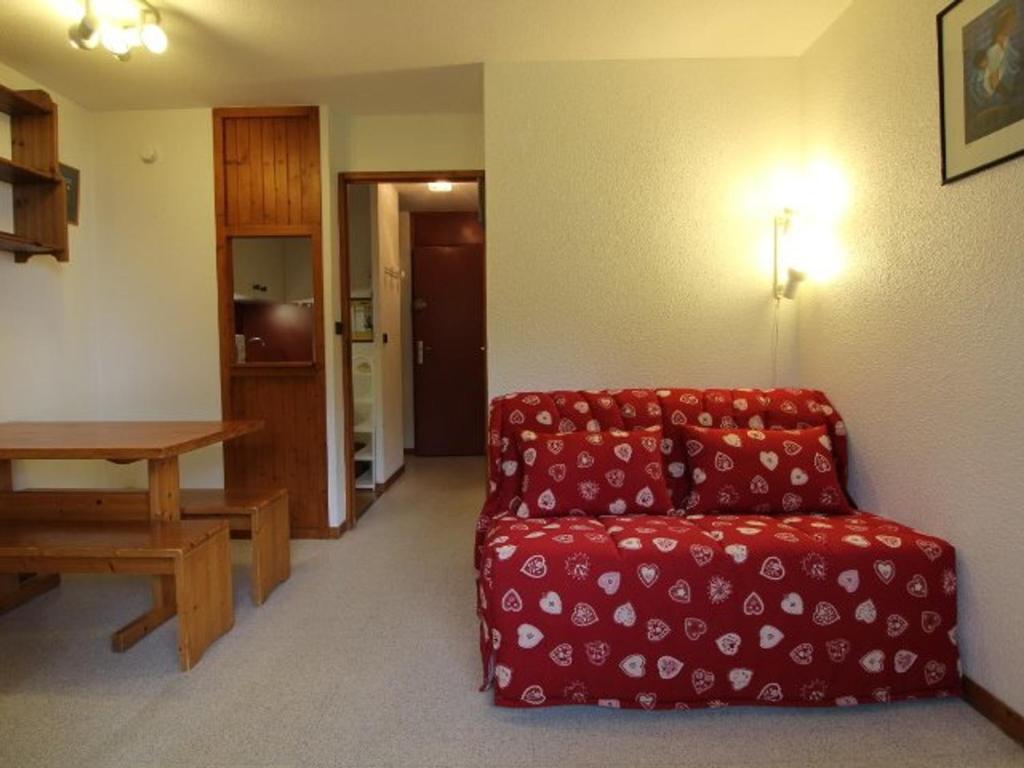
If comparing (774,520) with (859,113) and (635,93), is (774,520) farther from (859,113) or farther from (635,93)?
(635,93)

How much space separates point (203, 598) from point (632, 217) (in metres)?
2.26

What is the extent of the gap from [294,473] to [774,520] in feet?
7.99

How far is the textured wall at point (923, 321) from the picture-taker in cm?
159

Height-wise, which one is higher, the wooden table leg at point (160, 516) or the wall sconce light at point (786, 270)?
the wall sconce light at point (786, 270)

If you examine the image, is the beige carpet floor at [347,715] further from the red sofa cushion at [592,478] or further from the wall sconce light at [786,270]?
the wall sconce light at [786,270]

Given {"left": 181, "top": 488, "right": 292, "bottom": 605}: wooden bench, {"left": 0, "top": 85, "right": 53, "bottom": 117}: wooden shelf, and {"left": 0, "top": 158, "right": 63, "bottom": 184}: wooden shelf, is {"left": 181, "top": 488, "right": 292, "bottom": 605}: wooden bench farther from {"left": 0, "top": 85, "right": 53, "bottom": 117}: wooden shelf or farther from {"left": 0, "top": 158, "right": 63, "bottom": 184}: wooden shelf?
{"left": 0, "top": 85, "right": 53, "bottom": 117}: wooden shelf

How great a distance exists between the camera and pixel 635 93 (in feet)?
8.77

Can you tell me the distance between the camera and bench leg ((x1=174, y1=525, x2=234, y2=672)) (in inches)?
75.5

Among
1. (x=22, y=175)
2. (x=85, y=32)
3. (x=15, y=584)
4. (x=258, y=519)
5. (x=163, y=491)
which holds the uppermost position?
(x=85, y=32)

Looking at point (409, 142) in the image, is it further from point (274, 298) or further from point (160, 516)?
point (160, 516)

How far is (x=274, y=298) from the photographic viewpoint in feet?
10.7

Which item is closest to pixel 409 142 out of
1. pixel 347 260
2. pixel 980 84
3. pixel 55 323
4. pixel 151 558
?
pixel 347 260

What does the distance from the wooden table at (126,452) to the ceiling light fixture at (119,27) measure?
1.43 metres

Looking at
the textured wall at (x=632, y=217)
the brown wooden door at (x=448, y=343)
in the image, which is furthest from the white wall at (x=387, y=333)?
the textured wall at (x=632, y=217)
